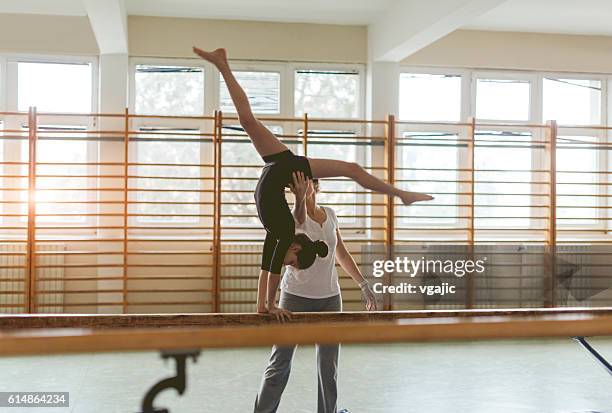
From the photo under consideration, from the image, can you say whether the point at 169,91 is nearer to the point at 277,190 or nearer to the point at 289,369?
the point at 289,369

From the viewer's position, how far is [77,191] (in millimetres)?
7016

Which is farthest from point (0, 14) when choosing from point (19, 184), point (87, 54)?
point (19, 184)

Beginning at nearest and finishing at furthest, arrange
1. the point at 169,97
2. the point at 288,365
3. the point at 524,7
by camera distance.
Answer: the point at 288,365 < the point at 524,7 < the point at 169,97

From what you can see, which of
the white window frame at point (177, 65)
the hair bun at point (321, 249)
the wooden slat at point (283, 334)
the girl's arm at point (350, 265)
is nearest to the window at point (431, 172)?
the white window frame at point (177, 65)

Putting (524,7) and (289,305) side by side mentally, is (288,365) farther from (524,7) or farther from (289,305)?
(524,7)

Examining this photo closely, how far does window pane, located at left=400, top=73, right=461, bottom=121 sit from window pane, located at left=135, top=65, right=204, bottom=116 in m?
2.20

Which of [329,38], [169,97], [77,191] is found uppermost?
[329,38]

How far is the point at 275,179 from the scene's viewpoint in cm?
274

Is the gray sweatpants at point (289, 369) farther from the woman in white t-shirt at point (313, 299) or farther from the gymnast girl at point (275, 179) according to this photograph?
the gymnast girl at point (275, 179)

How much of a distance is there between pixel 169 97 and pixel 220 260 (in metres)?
1.78

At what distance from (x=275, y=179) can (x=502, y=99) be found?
5637 mm

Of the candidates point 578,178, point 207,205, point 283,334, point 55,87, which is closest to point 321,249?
point 283,334

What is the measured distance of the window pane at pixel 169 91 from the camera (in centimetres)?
719

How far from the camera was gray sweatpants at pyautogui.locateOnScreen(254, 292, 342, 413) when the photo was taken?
327 centimetres
